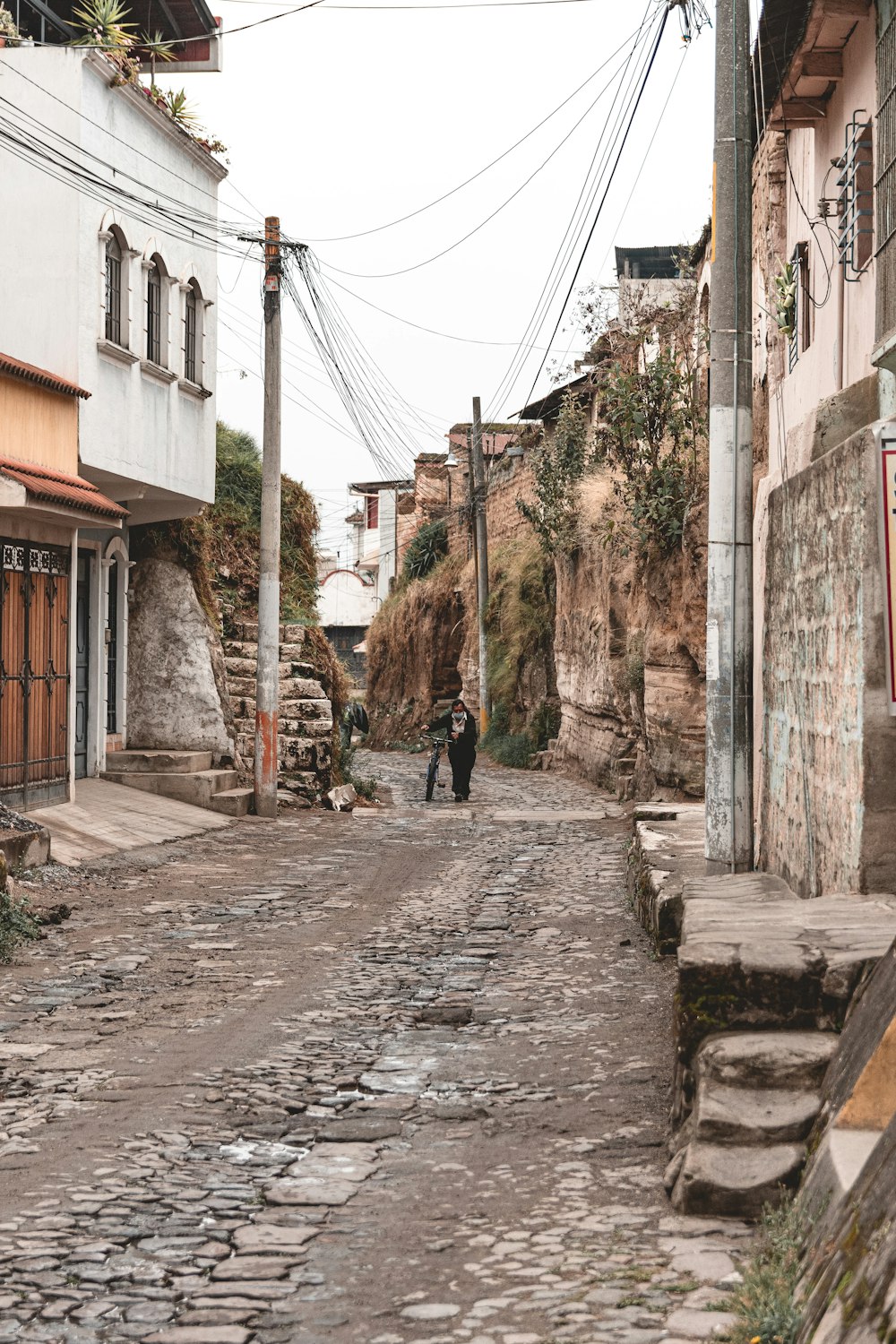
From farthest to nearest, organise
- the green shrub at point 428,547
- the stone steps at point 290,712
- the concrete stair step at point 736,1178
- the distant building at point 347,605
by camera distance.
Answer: the distant building at point 347,605
the green shrub at point 428,547
the stone steps at point 290,712
the concrete stair step at point 736,1178

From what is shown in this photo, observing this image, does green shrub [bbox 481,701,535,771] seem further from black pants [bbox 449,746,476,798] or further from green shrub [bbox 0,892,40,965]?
green shrub [bbox 0,892,40,965]

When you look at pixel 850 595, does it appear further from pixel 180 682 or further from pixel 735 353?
pixel 180 682

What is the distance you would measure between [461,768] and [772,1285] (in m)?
18.1

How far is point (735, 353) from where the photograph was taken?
888cm

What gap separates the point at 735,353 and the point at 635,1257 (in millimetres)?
6185

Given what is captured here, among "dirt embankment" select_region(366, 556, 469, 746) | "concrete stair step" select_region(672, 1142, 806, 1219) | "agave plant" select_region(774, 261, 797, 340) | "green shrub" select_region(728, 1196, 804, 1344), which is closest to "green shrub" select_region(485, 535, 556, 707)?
"dirt embankment" select_region(366, 556, 469, 746)

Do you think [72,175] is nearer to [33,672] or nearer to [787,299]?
[33,672]

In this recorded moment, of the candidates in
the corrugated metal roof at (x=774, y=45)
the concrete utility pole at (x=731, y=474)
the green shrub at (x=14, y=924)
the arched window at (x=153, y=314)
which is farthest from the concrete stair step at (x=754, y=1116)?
the arched window at (x=153, y=314)

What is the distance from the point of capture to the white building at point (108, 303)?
15.3 meters

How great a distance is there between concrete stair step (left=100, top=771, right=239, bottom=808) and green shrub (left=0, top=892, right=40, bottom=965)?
773cm

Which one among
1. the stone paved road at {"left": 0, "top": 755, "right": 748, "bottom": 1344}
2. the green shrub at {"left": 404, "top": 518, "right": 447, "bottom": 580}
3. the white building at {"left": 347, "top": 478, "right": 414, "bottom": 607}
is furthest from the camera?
the white building at {"left": 347, "top": 478, "right": 414, "bottom": 607}

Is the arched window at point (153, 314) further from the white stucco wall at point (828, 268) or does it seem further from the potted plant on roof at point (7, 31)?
the white stucco wall at point (828, 268)

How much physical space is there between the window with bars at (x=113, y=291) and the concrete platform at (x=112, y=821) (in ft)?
17.9

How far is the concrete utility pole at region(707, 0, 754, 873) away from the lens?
8.66m
